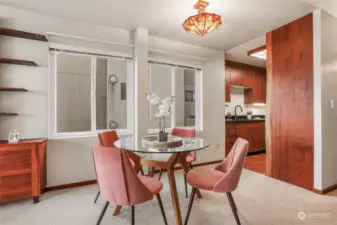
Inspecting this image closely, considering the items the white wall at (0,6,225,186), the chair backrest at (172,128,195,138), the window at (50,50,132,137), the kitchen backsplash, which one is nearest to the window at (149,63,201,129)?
the white wall at (0,6,225,186)

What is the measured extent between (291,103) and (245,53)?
196cm

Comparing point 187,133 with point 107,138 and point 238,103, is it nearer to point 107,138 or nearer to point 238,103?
point 107,138

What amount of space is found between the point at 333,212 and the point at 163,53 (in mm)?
3199

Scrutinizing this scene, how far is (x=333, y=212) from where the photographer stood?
2111mm

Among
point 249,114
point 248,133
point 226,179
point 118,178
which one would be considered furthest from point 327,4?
point 249,114

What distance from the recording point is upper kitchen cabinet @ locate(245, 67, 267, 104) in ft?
18.1

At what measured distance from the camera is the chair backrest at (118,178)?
1427 millimetres

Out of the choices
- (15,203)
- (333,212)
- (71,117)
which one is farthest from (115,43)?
(333,212)

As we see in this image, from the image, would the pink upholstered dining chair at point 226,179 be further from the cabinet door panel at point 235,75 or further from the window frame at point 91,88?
the cabinet door panel at point 235,75

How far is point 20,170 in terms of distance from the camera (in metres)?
2.26

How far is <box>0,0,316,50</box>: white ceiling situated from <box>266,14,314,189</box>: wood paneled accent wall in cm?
27

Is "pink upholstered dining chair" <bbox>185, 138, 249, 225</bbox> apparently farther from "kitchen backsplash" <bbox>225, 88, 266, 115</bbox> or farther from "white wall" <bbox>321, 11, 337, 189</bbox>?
"kitchen backsplash" <bbox>225, 88, 266, 115</bbox>

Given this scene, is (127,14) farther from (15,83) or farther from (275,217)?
(275,217)

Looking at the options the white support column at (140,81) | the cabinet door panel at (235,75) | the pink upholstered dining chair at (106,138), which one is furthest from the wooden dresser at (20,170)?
the cabinet door panel at (235,75)
